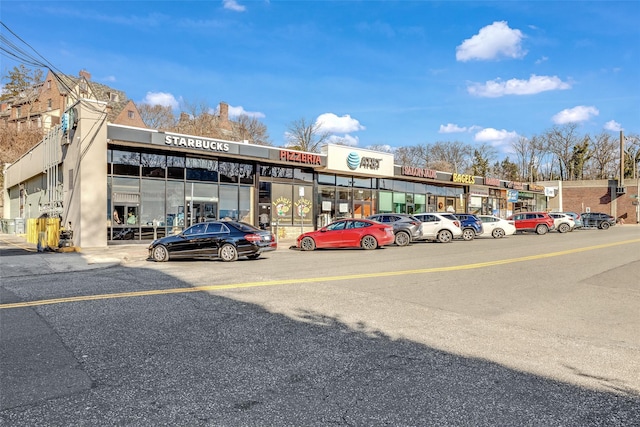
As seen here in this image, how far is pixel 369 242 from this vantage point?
19141 millimetres

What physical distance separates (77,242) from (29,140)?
35317 millimetres

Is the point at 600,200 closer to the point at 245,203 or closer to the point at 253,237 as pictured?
the point at 245,203

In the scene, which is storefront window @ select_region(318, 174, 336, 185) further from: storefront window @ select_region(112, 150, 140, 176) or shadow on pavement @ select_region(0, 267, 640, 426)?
shadow on pavement @ select_region(0, 267, 640, 426)

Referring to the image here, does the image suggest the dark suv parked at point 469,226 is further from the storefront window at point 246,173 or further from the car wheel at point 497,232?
the storefront window at point 246,173

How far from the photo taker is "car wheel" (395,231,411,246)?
21.4 metres

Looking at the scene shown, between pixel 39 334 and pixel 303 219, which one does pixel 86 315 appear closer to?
pixel 39 334

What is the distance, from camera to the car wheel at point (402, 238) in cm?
2141

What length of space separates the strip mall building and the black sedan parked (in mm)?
6577

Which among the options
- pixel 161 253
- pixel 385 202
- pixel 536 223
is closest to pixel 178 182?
pixel 161 253

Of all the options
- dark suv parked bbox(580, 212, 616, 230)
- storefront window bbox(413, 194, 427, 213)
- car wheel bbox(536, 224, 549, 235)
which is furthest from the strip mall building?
dark suv parked bbox(580, 212, 616, 230)

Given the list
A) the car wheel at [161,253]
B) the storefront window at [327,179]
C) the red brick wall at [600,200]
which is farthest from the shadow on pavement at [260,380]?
the red brick wall at [600,200]

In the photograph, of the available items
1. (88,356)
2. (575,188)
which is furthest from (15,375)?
(575,188)

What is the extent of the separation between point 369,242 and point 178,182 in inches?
419

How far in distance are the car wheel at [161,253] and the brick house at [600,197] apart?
5659 cm
